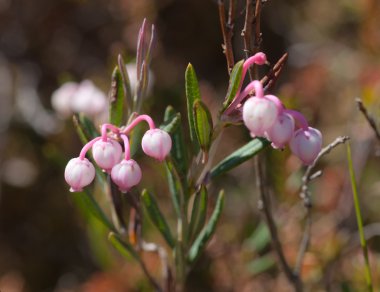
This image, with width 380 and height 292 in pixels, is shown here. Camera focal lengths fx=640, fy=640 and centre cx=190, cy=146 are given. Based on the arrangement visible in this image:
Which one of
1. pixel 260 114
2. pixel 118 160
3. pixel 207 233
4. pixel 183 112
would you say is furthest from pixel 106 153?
pixel 183 112

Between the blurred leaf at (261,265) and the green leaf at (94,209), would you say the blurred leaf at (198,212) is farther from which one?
the blurred leaf at (261,265)

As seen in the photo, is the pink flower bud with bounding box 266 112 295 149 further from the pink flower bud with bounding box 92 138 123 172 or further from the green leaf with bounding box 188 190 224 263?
the green leaf with bounding box 188 190 224 263

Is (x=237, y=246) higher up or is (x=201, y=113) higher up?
(x=201, y=113)

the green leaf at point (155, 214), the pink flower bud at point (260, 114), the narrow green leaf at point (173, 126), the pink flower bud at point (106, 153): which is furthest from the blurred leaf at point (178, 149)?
the pink flower bud at point (260, 114)

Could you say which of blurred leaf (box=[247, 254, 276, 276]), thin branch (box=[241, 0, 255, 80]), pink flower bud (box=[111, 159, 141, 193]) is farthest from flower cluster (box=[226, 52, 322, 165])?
blurred leaf (box=[247, 254, 276, 276])

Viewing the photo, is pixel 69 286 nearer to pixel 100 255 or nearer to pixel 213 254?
pixel 100 255

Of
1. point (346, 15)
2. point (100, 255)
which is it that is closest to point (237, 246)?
point (100, 255)
